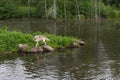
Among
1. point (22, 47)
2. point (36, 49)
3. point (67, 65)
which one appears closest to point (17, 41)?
point (22, 47)

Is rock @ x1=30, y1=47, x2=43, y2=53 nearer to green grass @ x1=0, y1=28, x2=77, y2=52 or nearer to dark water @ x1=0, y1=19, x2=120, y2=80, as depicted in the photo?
green grass @ x1=0, y1=28, x2=77, y2=52

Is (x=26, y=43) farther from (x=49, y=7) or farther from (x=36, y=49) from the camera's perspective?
(x=49, y=7)

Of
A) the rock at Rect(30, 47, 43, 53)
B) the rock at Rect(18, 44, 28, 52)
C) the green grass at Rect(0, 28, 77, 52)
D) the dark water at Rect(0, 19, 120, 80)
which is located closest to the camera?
the dark water at Rect(0, 19, 120, 80)

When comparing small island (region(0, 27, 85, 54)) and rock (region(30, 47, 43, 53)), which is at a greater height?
small island (region(0, 27, 85, 54))

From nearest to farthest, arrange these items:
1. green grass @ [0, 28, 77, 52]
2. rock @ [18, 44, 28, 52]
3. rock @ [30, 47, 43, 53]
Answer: green grass @ [0, 28, 77, 52] → rock @ [18, 44, 28, 52] → rock @ [30, 47, 43, 53]

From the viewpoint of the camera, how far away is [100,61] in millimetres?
37562

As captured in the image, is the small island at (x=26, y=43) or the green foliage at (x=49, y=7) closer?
the small island at (x=26, y=43)

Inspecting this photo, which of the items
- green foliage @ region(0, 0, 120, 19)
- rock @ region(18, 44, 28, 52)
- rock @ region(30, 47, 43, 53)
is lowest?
green foliage @ region(0, 0, 120, 19)

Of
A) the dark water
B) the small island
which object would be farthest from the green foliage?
the dark water

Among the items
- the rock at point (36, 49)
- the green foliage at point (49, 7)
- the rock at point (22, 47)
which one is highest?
the rock at point (22, 47)

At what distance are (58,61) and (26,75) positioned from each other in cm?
684

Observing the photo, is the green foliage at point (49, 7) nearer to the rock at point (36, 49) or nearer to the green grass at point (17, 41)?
the green grass at point (17, 41)

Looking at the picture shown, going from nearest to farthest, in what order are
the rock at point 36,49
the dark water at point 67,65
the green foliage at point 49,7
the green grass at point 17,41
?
the dark water at point 67,65 < the green grass at point 17,41 < the rock at point 36,49 < the green foliage at point 49,7

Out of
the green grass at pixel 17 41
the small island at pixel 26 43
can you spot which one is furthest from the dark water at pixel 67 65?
the green grass at pixel 17 41
